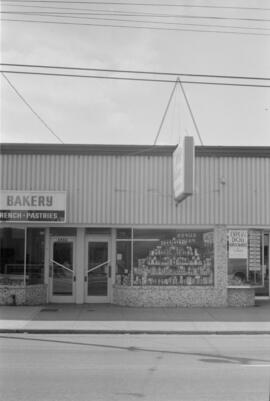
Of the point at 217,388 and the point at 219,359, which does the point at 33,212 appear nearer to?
the point at 219,359

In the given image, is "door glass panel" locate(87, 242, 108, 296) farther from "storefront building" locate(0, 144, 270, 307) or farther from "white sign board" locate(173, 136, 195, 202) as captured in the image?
"white sign board" locate(173, 136, 195, 202)

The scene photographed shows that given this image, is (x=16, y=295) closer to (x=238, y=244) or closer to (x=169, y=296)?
(x=169, y=296)

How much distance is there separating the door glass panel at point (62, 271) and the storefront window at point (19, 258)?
1.81 ft

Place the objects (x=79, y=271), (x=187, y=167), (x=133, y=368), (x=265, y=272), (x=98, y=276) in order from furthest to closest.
A: (x=265, y=272)
(x=98, y=276)
(x=79, y=271)
(x=187, y=167)
(x=133, y=368)

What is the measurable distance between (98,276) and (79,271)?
68cm

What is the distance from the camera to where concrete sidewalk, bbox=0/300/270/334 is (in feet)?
46.2

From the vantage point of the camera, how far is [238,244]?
19.1 meters

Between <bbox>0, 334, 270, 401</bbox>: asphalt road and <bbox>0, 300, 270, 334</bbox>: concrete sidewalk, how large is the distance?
0.74 meters

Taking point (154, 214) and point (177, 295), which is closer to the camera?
point (177, 295)

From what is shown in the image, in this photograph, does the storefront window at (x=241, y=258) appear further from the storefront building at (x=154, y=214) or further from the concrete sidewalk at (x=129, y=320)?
the concrete sidewalk at (x=129, y=320)

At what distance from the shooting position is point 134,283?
746 inches

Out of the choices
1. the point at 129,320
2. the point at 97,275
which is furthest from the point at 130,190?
the point at 129,320

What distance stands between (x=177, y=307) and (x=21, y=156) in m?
7.18

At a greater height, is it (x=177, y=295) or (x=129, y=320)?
(x=177, y=295)
